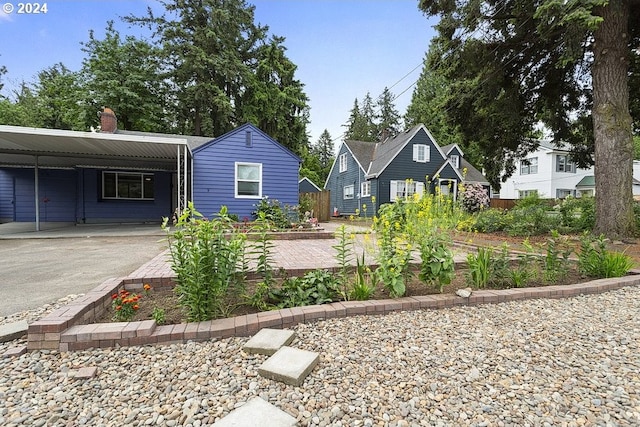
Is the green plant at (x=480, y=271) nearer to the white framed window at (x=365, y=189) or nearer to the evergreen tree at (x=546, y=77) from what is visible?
the evergreen tree at (x=546, y=77)

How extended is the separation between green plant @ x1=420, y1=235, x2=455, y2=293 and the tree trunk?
6.29 meters

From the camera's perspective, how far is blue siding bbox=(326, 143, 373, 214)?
19.6 meters

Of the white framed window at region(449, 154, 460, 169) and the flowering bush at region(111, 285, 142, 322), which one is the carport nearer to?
the flowering bush at region(111, 285, 142, 322)

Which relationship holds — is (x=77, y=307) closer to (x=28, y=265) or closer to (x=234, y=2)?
(x=28, y=265)

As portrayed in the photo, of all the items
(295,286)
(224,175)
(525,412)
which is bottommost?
(525,412)

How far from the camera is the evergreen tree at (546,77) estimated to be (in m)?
6.72

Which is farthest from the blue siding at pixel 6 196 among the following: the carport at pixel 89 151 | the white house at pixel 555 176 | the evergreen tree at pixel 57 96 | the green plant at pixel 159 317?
the white house at pixel 555 176

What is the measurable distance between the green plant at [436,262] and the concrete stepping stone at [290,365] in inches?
59.8

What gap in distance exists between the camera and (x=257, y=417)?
4.53ft

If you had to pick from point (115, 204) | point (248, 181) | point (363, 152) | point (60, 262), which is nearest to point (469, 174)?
point (363, 152)

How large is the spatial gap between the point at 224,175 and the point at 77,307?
26.1 ft

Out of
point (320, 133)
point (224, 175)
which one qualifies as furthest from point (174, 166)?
point (320, 133)

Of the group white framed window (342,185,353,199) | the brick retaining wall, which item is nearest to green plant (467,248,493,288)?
the brick retaining wall

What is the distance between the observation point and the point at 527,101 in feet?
34.4
